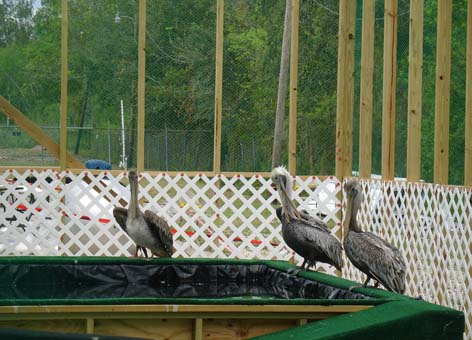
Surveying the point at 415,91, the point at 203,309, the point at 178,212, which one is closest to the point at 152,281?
the point at 203,309

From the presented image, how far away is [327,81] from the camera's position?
1334 centimetres

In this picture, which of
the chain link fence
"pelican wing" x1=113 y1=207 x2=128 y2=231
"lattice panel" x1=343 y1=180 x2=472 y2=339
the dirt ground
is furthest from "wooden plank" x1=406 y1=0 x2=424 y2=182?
the chain link fence

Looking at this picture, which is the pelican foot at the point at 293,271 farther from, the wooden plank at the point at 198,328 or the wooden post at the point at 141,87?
the wooden post at the point at 141,87

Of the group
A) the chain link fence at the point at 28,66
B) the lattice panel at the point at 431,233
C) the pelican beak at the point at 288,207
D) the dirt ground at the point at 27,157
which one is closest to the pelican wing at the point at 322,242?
the pelican beak at the point at 288,207

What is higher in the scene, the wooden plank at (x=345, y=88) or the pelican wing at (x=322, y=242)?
the wooden plank at (x=345, y=88)

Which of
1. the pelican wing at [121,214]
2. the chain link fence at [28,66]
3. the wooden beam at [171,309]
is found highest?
the chain link fence at [28,66]

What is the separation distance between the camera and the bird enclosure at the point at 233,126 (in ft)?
29.7

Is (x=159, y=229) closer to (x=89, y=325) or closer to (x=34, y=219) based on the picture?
(x=34, y=219)

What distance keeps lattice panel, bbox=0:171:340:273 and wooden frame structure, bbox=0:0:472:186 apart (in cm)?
24

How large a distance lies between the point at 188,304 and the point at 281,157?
8.42 metres

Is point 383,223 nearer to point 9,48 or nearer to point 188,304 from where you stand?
point 188,304

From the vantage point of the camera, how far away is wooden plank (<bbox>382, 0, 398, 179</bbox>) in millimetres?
9891

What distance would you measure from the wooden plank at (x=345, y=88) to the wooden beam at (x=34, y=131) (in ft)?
9.63

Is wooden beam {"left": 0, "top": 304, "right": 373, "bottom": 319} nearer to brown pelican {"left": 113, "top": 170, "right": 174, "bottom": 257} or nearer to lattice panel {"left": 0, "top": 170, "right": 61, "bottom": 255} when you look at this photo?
brown pelican {"left": 113, "top": 170, "right": 174, "bottom": 257}
